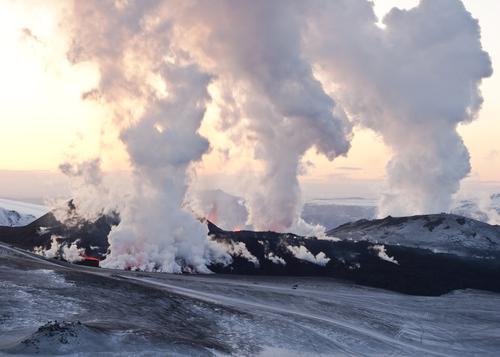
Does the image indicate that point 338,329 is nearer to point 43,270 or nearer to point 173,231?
point 43,270

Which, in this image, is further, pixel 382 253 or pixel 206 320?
pixel 382 253

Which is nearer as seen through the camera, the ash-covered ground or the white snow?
the ash-covered ground

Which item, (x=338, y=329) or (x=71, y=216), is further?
(x=71, y=216)

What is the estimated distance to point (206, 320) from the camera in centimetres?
5906

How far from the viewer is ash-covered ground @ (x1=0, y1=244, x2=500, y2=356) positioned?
43.9 meters

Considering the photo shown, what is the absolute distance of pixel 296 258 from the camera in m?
128

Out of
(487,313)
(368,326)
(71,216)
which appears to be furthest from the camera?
(71,216)

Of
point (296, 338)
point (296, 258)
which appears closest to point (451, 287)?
point (296, 258)

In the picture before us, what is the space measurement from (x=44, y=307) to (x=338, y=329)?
102 feet

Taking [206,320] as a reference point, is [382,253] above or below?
above

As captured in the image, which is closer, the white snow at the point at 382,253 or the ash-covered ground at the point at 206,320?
the ash-covered ground at the point at 206,320

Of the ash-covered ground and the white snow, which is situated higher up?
the white snow

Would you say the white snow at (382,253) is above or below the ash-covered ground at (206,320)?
above

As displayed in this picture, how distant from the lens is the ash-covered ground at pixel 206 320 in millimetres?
43875
